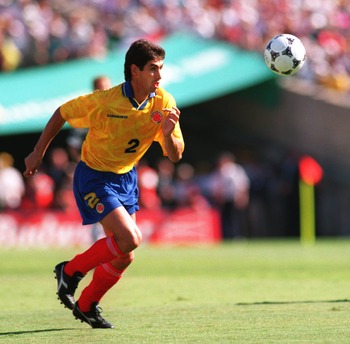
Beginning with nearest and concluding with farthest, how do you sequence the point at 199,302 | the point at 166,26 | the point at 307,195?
the point at 199,302, the point at 307,195, the point at 166,26

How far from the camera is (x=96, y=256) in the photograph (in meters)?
8.78

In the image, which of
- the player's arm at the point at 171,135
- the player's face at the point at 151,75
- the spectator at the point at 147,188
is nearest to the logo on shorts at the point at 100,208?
the player's arm at the point at 171,135

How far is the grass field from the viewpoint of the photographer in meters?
8.07

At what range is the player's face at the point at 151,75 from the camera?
28.5 feet

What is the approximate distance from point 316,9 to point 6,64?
11.6 metres

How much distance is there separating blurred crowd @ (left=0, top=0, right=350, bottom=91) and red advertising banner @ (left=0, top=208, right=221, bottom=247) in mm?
3616

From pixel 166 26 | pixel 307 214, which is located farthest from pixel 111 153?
pixel 166 26

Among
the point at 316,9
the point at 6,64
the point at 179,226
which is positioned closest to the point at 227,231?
the point at 179,226

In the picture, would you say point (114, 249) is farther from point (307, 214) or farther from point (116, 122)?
point (307, 214)

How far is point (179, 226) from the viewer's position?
25.0 metres

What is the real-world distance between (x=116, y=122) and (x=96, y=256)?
3.69ft

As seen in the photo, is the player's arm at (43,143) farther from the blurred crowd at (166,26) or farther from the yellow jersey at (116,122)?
the blurred crowd at (166,26)

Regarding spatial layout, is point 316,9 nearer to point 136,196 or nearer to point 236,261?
point 236,261

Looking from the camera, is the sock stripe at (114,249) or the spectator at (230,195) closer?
the sock stripe at (114,249)
